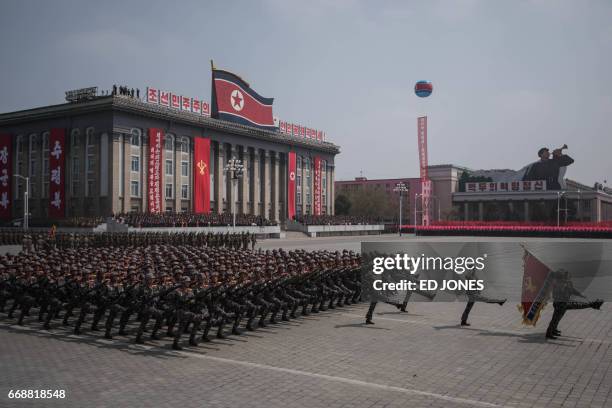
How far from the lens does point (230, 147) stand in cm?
6831

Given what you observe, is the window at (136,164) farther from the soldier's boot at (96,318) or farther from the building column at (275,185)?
the soldier's boot at (96,318)

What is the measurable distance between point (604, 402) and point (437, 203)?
10800 cm

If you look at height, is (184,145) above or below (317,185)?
above

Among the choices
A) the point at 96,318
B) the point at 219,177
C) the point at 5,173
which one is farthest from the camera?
the point at 219,177

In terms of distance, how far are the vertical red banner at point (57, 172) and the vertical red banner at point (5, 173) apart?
24.6 feet

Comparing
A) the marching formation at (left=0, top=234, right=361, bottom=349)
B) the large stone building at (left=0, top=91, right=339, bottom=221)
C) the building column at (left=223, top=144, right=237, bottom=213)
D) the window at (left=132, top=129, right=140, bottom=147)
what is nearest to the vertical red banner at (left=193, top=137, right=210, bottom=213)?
the large stone building at (left=0, top=91, right=339, bottom=221)

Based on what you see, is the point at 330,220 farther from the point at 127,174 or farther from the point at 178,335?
the point at 178,335

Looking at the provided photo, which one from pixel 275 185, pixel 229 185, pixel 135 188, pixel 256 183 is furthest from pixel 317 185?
pixel 135 188

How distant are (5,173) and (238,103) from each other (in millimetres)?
27620

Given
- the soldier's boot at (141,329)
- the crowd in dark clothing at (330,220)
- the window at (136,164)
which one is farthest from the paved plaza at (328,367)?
the crowd in dark clothing at (330,220)

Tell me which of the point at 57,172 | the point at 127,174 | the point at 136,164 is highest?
the point at 136,164

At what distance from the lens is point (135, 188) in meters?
56.2

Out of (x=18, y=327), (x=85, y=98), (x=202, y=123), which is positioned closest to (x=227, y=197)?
(x=202, y=123)

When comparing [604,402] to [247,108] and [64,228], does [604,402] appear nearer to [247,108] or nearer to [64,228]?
[64,228]
